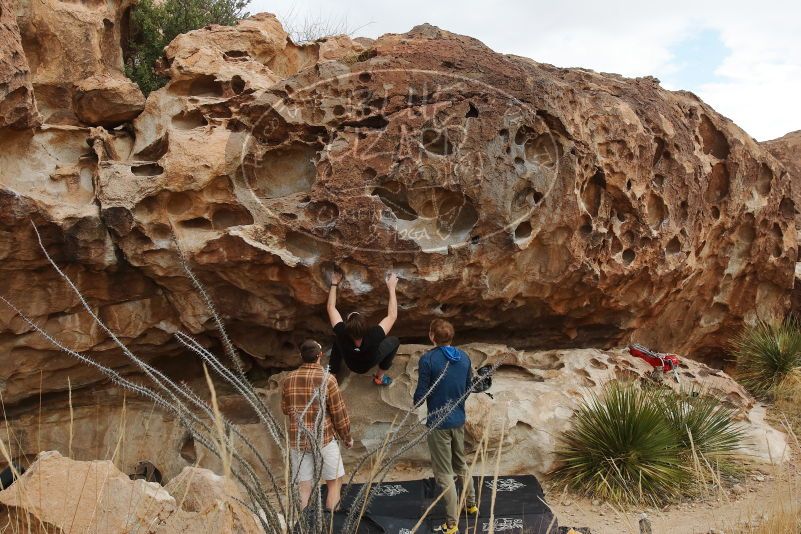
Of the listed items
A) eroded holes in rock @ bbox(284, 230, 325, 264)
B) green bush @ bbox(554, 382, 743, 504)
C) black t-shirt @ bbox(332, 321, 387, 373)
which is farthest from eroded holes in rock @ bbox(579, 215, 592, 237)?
eroded holes in rock @ bbox(284, 230, 325, 264)

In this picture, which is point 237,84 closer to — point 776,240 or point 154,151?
point 154,151

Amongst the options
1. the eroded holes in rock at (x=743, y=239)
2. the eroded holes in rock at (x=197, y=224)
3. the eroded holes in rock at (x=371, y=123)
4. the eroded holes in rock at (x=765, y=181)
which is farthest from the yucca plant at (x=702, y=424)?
the eroded holes in rock at (x=197, y=224)

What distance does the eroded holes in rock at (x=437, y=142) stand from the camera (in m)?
6.07

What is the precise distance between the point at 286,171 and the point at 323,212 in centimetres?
59

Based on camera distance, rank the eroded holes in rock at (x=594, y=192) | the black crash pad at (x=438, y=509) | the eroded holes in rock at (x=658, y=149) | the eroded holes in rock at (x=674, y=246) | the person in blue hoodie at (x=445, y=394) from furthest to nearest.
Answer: the eroded holes in rock at (x=674, y=246), the eroded holes in rock at (x=658, y=149), the eroded holes in rock at (x=594, y=192), the black crash pad at (x=438, y=509), the person in blue hoodie at (x=445, y=394)

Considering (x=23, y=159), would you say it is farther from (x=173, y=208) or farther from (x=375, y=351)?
(x=375, y=351)

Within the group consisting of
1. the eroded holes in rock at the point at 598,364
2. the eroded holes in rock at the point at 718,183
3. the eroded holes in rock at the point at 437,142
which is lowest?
the eroded holes in rock at the point at 598,364

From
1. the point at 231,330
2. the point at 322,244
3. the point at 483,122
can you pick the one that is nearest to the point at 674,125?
the point at 483,122

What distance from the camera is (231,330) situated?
6.95 meters

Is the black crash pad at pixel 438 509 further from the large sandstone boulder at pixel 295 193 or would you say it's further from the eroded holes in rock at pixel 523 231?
the eroded holes in rock at pixel 523 231

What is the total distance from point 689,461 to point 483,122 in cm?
325

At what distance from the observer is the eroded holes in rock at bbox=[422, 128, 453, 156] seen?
19.9ft

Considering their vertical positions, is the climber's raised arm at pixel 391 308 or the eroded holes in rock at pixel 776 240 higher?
the eroded holes in rock at pixel 776 240

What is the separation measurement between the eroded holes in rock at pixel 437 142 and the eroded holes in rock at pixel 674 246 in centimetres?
298
